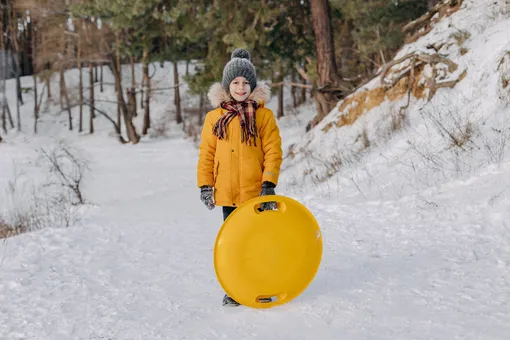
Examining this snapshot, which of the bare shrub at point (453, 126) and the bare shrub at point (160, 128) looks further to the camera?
the bare shrub at point (160, 128)

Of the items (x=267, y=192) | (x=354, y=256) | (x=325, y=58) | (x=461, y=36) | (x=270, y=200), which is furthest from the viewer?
(x=325, y=58)

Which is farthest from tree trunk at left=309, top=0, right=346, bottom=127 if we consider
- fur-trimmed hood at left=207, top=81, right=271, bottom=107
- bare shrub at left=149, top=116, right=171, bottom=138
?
bare shrub at left=149, top=116, right=171, bottom=138

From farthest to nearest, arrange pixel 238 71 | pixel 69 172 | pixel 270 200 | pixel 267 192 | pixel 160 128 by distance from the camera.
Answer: pixel 160 128 < pixel 69 172 < pixel 238 71 < pixel 267 192 < pixel 270 200

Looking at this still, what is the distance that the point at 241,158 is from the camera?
289 centimetres

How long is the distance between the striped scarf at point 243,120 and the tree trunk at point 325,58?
775 centimetres

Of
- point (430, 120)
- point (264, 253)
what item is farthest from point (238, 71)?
point (430, 120)

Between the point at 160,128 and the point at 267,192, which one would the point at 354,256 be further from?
the point at 160,128

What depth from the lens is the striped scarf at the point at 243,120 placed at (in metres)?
2.85

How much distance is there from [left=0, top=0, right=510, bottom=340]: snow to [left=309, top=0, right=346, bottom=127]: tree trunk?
9.68 ft

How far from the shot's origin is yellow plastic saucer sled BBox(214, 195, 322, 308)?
8.18 ft

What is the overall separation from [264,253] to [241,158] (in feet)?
2.26

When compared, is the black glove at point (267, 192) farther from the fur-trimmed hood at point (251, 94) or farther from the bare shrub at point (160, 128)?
the bare shrub at point (160, 128)

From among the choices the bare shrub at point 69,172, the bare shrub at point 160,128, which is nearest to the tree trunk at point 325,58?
the bare shrub at point 69,172

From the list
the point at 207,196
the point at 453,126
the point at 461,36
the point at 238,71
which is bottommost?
the point at 207,196
